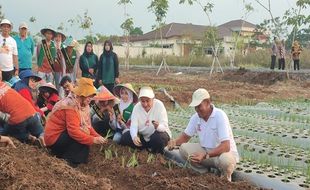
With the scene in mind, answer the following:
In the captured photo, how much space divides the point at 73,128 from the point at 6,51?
284 centimetres

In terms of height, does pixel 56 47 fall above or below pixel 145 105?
above

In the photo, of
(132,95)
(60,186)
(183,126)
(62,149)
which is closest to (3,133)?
(62,149)

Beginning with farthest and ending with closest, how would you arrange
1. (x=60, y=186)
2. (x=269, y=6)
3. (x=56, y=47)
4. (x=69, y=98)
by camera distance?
(x=269, y=6) → (x=56, y=47) → (x=69, y=98) → (x=60, y=186)

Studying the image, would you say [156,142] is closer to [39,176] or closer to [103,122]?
[103,122]

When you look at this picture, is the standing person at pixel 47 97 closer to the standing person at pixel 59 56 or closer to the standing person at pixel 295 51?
the standing person at pixel 59 56

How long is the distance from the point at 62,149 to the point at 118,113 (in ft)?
3.39

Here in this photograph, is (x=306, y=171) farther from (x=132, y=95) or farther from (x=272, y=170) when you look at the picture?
(x=132, y=95)

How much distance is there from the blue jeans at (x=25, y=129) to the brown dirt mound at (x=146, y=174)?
25.8 inches

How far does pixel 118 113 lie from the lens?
5344 mm

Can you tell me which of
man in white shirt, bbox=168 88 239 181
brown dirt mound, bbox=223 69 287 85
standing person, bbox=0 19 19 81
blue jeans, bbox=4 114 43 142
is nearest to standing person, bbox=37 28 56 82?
standing person, bbox=0 19 19 81

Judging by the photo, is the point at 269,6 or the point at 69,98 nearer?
the point at 69,98

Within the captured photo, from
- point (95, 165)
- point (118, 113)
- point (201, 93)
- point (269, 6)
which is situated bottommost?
point (95, 165)

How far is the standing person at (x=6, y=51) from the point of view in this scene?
6.53 metres

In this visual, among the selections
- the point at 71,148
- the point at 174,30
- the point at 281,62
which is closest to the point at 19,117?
the point at 71,148
